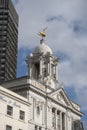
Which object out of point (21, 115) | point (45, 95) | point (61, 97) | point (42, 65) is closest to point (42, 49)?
point (42, 65)

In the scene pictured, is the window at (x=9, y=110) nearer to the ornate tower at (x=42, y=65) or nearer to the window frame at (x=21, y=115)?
the window frame at (x=21, y=115)

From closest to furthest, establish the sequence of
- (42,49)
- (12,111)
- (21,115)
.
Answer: (12,111), (21,115), (42,49)

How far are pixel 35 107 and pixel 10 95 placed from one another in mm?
12032

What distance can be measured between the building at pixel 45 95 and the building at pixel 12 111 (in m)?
3.37

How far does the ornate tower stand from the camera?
9862 centimetres

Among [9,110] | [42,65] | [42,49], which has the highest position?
[42,49]

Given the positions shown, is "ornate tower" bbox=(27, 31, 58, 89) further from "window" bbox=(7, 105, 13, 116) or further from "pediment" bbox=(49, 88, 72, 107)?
"window" bbox=(7, 105, 13, 116)

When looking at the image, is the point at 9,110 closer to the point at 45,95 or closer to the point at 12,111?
the point at 12,111

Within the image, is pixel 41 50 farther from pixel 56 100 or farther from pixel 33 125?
pixel 33 125

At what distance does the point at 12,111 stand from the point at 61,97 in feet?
80.8

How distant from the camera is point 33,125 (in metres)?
83.7

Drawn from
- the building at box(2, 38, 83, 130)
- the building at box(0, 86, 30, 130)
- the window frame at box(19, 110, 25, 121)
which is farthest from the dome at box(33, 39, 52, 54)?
the window frame at box(19, 110, 25, 121)

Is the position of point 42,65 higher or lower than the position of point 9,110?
higher

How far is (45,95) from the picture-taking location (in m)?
90.4
